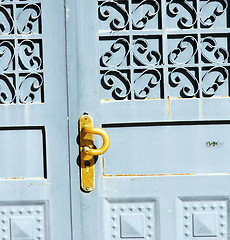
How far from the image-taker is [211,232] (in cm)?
210

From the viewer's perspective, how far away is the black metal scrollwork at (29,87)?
6.85 feet

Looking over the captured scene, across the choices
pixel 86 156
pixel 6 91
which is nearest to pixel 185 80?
pixel 86 156

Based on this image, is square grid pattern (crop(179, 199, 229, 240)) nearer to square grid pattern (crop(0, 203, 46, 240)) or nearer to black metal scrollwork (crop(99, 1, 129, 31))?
square grid pattern (crop(0, 203, 46, 240))

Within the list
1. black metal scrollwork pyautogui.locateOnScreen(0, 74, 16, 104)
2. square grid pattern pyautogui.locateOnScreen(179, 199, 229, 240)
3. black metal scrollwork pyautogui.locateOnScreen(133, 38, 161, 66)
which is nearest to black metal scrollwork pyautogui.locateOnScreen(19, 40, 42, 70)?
black metal scrollwork pyautogui.locateOnScreen(0, 74, 16, 104)

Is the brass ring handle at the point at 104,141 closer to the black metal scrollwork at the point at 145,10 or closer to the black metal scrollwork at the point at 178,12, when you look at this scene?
the black metal scrollwork at the point at 145,10

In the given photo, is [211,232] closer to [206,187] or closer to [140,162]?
[206,187]

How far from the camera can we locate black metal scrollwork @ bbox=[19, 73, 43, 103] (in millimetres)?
2088

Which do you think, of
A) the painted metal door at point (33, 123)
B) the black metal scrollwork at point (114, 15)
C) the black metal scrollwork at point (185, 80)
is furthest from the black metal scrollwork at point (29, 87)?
the black metal scrollwork at point (185, 80)

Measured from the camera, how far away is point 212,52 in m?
2.06

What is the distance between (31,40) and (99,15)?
1.15 feet

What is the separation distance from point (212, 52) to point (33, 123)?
3.04 ft

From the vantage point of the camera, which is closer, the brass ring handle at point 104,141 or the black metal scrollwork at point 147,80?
the brass ring handle at point 104,141

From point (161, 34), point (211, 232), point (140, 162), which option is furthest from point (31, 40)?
point (211, 232)

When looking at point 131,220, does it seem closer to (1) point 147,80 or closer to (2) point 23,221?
(2) point 23,221
